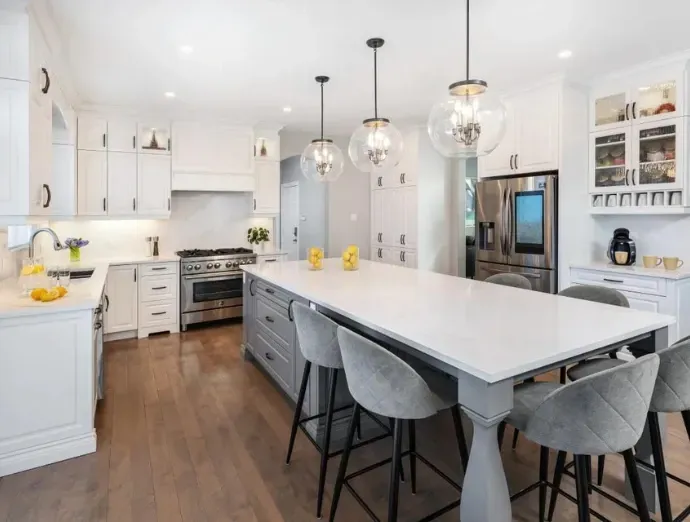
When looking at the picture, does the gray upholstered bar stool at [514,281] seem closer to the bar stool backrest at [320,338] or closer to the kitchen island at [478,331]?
the kitchen island at [478,331]

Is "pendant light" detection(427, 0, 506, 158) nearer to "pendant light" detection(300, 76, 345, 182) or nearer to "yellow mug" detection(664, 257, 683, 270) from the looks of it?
"pendant light" detection(300, 76, 345, 182)

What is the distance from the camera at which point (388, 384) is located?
1604mm

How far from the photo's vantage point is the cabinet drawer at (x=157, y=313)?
5.00 metres

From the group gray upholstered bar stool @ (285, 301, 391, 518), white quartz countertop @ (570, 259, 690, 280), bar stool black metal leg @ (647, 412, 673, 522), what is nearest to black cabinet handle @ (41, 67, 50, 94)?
gray upholstered bar stool @ (285, 301, 391, 518)

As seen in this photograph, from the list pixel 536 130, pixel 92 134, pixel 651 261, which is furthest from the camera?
pixel 92 134

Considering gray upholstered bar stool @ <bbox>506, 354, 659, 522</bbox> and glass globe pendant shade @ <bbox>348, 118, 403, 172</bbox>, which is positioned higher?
glass globe pendant shade @ <bbox>348, 118, 403, 172</bbox>

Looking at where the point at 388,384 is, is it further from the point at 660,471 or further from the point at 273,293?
the point at 273,293

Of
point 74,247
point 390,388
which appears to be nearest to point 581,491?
point 390,388

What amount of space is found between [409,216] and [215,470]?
4245 mm

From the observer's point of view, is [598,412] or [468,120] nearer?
[598,412]

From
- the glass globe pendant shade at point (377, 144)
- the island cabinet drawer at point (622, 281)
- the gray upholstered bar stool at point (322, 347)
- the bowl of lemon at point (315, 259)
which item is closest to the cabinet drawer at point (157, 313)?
the bowl of lemon at point (315, 259)

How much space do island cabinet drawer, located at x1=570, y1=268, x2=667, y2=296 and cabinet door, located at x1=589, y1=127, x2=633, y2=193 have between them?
0.76m

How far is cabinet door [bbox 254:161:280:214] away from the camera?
19.2 ft

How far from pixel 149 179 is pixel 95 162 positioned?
559mm
